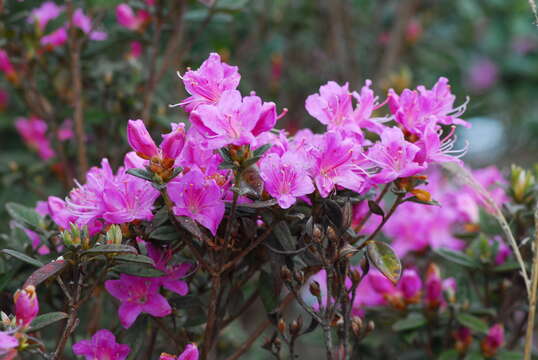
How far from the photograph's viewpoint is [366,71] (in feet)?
10.7

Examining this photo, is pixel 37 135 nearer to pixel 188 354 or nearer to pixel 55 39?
pixel 55 39

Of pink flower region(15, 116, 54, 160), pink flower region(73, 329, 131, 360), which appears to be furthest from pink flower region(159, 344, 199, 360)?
pink flower region(15, 116, 54, 160)

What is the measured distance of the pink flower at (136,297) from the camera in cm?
118

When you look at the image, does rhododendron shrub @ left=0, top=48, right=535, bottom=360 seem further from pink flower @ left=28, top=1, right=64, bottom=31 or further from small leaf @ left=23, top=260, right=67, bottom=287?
pink flower @ left=28, top=1, right=64, bottom=31

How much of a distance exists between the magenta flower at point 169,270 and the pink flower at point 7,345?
0.27 meters

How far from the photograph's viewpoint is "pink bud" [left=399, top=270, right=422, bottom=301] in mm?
1545

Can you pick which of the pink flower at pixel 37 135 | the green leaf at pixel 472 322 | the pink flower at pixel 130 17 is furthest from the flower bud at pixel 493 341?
the pink flower at pixel 37 135

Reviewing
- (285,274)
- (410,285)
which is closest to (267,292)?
(285,274)

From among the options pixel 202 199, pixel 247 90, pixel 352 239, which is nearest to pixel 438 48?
pixel 247 90

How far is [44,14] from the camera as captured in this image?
1.95m

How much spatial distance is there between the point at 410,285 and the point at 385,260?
1.35 feet

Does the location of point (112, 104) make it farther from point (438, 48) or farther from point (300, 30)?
point (438, 48)

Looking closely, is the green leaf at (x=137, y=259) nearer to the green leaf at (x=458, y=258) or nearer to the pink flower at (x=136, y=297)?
the pink flower at (x=136, y=297)

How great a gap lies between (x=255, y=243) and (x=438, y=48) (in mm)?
2460
